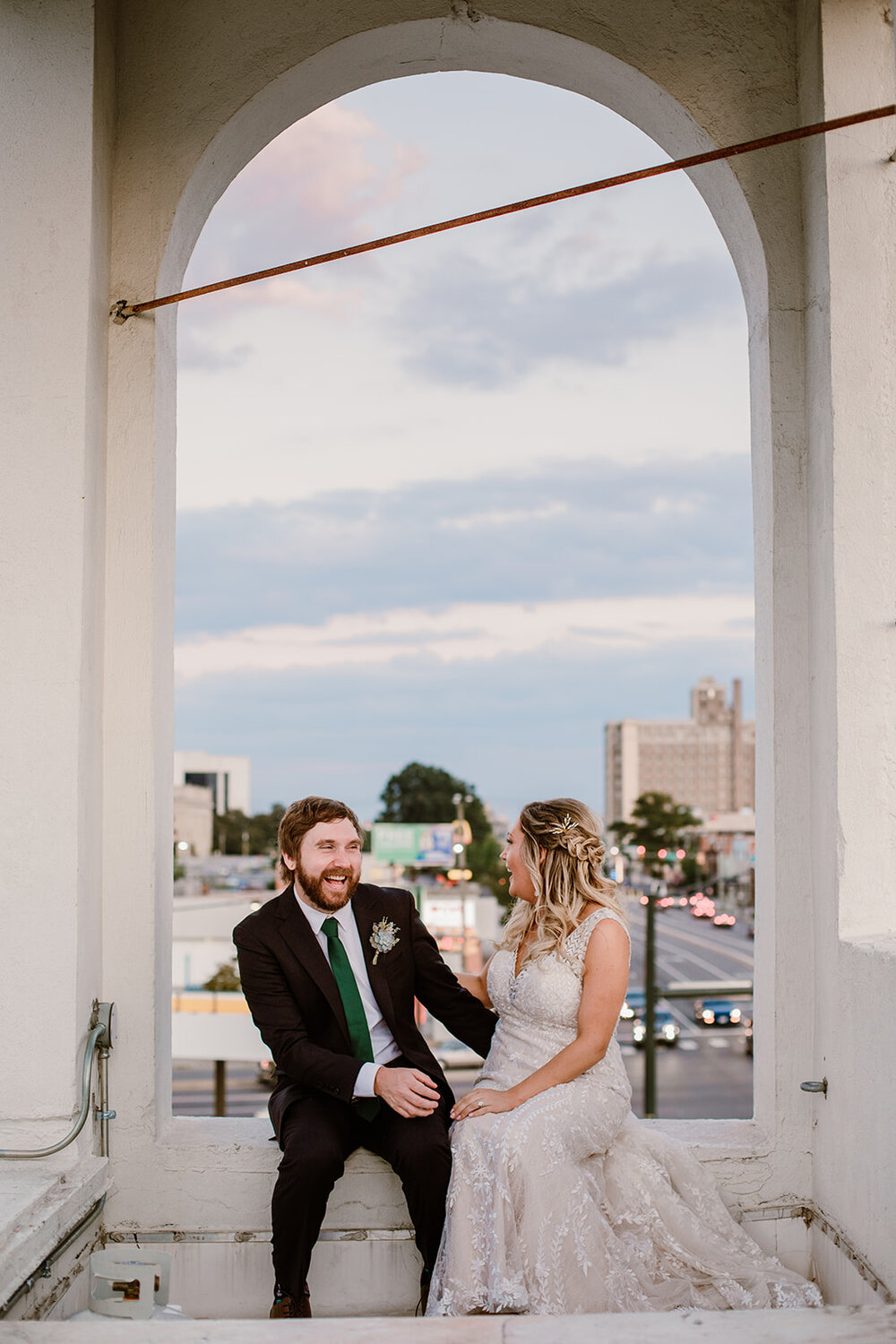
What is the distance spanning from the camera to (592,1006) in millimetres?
3156

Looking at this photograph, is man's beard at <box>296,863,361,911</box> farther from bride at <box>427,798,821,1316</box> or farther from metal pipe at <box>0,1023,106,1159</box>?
metal pipe at <box>0,1023,106,1159</box>

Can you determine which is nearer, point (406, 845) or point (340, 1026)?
point (340, 1026)

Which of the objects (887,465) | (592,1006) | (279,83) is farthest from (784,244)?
(592,1006)

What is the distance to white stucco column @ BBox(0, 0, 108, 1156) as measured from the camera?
314 centimetres

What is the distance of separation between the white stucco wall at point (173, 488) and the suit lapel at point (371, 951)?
580mm

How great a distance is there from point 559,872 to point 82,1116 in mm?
1524

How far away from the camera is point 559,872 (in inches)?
131

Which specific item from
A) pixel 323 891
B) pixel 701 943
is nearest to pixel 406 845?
pixel 701 943

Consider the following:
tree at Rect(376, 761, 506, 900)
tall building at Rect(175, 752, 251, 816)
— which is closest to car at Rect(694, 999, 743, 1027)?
tree at Rect(376, 761, 506, 900)

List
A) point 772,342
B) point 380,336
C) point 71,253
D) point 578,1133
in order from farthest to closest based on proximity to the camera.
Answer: point 380,336
point 772,342
point 71,253
point 578,1133

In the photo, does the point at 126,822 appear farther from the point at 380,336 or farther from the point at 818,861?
the point at 380,336

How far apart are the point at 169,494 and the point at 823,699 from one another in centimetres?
218

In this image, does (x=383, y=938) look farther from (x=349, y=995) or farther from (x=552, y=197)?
(x=552, y=197)

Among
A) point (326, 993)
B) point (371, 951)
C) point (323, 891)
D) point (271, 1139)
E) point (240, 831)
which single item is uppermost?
point (323, 891)
